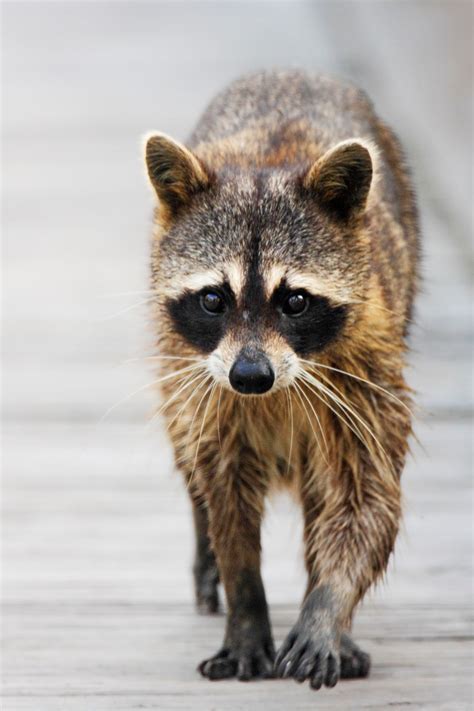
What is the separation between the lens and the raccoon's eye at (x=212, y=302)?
4.45 m

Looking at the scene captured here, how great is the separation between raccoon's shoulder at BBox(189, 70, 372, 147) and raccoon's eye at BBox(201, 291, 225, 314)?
1.04m

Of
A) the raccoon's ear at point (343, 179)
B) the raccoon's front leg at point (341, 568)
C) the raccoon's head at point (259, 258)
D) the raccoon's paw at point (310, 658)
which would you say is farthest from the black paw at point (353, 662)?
the raccoon's ear at point (343, 179)

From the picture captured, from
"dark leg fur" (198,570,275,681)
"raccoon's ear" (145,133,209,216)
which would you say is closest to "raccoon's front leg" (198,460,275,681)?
"dark leg fur" (198,570,275,681)

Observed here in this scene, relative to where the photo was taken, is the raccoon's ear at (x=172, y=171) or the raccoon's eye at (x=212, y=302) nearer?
the raccoon's eye at (x=212, y=302)

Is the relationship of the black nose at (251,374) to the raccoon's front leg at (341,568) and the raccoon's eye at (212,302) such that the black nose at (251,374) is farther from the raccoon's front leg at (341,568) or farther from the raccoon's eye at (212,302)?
the raccoon's front leg at (341,568)

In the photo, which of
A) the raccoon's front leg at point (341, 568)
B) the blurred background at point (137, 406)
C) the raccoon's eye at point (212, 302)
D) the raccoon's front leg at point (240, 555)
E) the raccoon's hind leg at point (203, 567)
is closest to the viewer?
the raccoon's front leg at point (341, 568)

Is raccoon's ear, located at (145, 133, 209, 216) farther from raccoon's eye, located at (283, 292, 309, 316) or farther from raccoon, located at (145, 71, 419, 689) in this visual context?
raccoon's eye, located at (283, 292, 309, 316)

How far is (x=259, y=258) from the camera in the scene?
4.38 m

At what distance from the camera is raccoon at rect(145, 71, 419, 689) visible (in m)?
4.39

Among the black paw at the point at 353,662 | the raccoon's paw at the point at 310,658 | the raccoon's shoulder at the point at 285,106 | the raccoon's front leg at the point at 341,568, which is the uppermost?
the raccoon's shoulder at the point at 285,106

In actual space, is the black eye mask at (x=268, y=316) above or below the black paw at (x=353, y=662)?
above

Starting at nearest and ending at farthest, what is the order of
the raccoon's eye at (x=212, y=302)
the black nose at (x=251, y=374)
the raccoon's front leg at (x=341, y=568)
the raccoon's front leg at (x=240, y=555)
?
the black nose at (x=251, y=374) < the raccoon's front leg at (x=341, y=568) < the raccoon's eye at (x=212, y=302) < the raccoon's front leg at (x=240, y=555)

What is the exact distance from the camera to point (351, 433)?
15.6 ft

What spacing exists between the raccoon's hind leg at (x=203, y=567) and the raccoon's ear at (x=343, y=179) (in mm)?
1156
